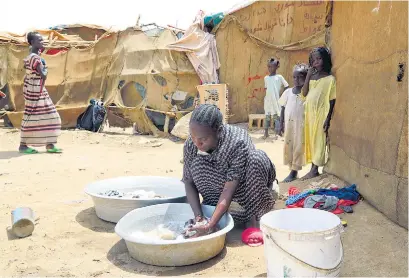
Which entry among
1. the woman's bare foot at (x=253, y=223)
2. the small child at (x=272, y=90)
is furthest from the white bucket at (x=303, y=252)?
the small child at (x=272, y=90)

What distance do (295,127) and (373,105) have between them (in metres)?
1.25

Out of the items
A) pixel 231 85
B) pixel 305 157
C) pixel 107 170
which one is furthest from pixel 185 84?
pixel 305 157

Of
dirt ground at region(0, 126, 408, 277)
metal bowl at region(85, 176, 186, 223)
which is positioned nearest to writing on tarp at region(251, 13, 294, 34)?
dirt ground at region(0, 126, 408, 277)

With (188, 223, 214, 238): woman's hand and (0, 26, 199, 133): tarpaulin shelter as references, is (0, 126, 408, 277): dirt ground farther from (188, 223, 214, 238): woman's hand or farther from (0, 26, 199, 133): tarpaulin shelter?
(0, 26, 199, 133): tarpaulin shelter

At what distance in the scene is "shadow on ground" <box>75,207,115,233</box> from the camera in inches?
114

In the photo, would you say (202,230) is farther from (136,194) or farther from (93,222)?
(93,222)

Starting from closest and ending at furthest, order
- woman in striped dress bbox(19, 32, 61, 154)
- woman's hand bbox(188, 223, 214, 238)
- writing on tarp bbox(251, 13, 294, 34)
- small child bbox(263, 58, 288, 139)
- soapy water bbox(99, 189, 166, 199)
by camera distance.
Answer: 1. woman's hand bbox(188, 223, 214, 238)
2. soapy water bbox(99, 189, 166, 199)
3. woman in striped dress bbox(19, 32, 61, 154)
4. small child bbox(263, 58, 288, 139)
5. writing on tarp bbox(251, 13, 294, 34)

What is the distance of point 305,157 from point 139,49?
5793 millimetres

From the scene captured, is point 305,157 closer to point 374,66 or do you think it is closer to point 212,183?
point 374,66

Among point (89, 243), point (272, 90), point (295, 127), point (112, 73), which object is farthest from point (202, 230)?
point (112, 73)

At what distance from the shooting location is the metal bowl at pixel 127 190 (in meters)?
2.83

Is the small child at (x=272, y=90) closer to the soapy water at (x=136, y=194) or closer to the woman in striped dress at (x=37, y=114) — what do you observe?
the woman in striped dress at (x=37, y=114)

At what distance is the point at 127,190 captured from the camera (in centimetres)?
336

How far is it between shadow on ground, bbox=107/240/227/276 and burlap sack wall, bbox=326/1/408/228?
1213 mm
